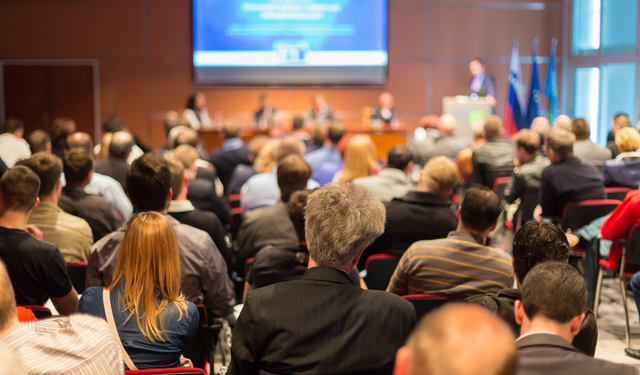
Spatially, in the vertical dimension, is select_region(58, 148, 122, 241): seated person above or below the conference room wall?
below

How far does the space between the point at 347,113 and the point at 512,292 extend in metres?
9.96

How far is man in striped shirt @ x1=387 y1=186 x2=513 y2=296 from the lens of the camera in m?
2.64

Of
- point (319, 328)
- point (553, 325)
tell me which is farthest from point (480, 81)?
point (319, 328)

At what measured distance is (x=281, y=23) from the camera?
11.1m

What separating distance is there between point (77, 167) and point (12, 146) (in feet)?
9.56

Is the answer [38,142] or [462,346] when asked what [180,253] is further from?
[38,142]

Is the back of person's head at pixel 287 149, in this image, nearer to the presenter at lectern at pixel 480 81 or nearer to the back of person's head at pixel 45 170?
the back of person's head at pixel 45 170

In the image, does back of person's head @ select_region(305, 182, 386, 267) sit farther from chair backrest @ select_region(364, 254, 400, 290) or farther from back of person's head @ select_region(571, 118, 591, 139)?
back of person's head @ select_region(571, 118, 591, 139)

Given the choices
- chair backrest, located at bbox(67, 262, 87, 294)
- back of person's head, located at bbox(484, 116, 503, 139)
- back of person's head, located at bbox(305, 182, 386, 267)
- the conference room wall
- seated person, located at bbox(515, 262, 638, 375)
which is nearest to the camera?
seated person, located at bbox(515, 262, 638, 375)

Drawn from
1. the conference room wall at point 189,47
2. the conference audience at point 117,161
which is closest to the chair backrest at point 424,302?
the conference audience at point 117,161

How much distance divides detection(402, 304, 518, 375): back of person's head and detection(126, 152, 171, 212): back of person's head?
2.25 meters

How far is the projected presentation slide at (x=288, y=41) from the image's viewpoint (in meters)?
11.0

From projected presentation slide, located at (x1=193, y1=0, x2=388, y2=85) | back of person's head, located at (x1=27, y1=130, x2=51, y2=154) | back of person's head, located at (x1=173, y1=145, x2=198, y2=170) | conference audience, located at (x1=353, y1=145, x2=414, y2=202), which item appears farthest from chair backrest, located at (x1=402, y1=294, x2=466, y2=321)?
projected presentation slide, located at (x1=193, y1=0, x2=388, y2=85)

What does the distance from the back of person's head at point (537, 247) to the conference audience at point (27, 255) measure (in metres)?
2.03
